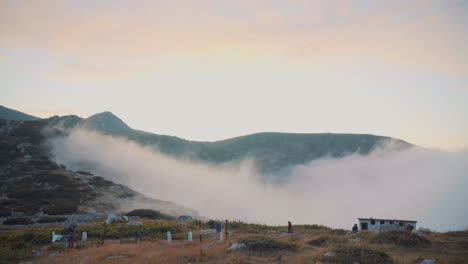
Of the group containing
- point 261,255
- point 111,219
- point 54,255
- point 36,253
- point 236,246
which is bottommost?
point 36,253

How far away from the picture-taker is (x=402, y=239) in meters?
24.3

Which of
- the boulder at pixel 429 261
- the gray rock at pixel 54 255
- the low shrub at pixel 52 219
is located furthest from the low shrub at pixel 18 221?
the boulder at pixel 429 261

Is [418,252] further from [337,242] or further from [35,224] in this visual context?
[35,224]

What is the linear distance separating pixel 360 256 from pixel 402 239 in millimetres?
7671

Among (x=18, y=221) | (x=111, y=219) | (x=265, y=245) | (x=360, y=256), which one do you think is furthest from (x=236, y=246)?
(x=18, y=221)

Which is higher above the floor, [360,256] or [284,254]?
[360,256]

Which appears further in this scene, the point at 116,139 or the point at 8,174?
the point at 116,139

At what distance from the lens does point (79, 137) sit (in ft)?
482

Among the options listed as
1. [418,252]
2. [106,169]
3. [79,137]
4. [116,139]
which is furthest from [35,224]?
[116,139]

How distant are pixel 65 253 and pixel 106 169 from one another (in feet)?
373

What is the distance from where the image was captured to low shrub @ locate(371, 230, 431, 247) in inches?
940

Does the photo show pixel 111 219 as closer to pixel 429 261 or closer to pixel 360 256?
pixel 360 256

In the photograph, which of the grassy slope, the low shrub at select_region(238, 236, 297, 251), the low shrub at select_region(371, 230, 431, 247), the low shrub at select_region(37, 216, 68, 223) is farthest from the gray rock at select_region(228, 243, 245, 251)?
the low shrub at select_region(37, 216, 68, 223)

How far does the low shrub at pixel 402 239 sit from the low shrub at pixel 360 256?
641cm
